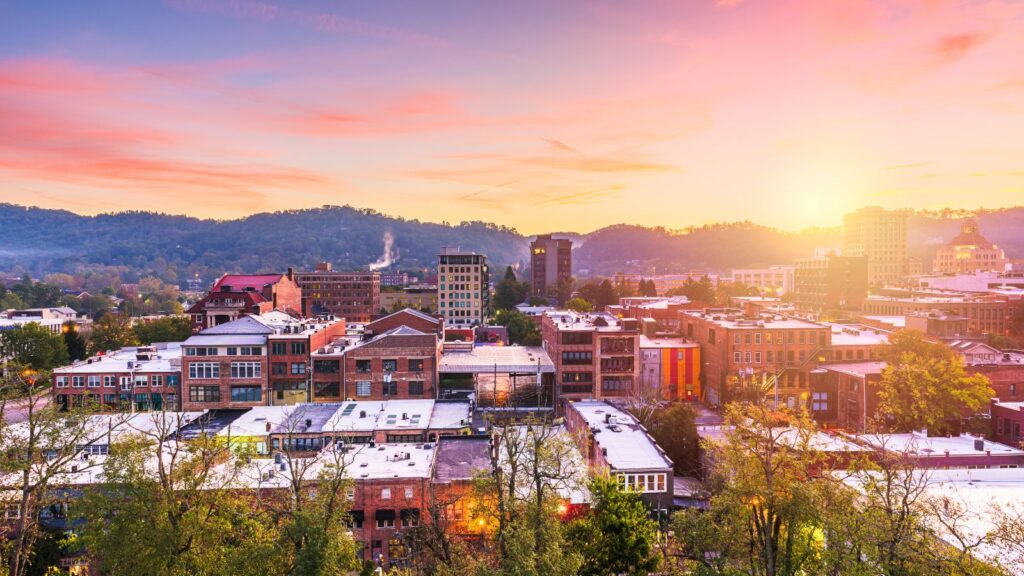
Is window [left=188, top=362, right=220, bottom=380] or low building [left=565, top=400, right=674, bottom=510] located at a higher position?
window [left=188, top=362, right=220, bottom=380]

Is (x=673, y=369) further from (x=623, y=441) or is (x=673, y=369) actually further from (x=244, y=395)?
(x=244, y=395)

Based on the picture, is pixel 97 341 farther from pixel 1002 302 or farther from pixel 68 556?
pixel 1002 302

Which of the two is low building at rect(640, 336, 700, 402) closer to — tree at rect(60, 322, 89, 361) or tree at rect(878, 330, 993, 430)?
tree at rect(878, 330, 993, 430)

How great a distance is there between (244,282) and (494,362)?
43982 millimetres

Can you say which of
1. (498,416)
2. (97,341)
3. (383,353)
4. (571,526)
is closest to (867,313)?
(498,416)

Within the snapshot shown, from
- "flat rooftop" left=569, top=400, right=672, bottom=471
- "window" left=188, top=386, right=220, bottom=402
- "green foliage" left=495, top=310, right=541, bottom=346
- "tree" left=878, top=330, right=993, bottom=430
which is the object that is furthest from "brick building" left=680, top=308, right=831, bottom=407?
"window" left=188, top=386, right=220, bottom=402

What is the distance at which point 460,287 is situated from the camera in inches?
4626

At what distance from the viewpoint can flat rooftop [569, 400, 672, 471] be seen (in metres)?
36.0

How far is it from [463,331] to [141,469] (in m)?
66.6

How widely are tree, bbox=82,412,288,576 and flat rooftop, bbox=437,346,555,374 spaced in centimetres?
3480

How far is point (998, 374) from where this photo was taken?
51.4 metres

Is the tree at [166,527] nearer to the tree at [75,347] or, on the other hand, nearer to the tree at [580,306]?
the tree at [75,347]

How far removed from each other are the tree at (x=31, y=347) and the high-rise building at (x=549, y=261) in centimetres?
11615

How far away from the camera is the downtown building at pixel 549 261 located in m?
174
